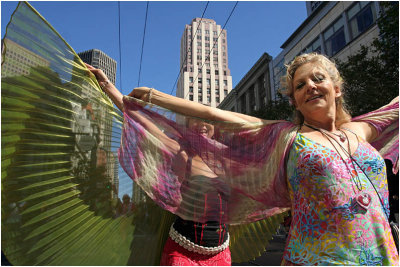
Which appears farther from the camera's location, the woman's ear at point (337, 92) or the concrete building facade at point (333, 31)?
the concrete building facade at point (333, 31)

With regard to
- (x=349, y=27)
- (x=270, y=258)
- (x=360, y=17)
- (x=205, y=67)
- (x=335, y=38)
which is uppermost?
(x=205, y=67)

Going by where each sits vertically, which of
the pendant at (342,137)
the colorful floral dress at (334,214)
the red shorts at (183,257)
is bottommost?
the red shorts at (183,257)

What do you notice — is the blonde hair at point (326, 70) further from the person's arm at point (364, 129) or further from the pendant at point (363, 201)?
the pendant at point (363, 201)

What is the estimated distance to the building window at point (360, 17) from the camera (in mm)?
15898

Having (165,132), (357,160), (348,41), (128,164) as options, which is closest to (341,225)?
(357,160)

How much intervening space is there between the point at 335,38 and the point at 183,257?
66.5 ft

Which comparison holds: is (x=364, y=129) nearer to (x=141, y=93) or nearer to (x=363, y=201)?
(x=363, y=201)

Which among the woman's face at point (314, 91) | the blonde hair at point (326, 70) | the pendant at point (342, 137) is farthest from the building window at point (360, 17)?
the pendant at point (342, 137)

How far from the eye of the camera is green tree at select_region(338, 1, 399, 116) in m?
7.52

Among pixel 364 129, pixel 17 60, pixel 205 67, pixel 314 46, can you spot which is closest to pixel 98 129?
pixel 17 60

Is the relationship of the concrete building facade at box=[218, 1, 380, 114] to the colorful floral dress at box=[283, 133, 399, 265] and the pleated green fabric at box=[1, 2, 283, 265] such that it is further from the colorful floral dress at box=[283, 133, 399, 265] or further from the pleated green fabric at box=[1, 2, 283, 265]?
the colorful floral dress at box=[283, 133, 399, 265]

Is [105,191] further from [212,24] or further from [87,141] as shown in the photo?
[212,24]

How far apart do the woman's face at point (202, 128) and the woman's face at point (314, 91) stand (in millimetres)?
483

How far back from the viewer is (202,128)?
1.61 meters
